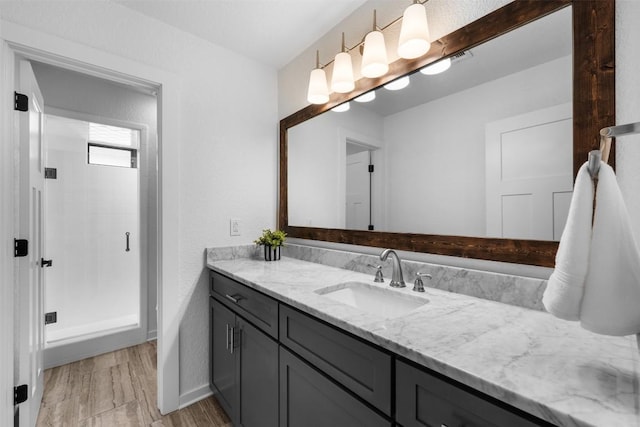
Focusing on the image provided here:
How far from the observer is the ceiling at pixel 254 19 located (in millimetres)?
1593

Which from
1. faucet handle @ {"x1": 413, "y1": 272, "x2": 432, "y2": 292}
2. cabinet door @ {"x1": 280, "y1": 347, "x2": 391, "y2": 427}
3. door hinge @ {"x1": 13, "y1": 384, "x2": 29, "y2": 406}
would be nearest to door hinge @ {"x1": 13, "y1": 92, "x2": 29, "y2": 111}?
door hinge @ {"x1": 13, "y1": 384, "x2": 29, "y2": 406}

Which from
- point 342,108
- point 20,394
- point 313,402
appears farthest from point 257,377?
point 342,108

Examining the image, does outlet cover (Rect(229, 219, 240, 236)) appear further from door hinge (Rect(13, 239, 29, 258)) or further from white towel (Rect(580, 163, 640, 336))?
white towel (Rect(580, 163, 640, 336))

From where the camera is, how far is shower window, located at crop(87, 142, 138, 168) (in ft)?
8.88

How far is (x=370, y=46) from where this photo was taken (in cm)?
140

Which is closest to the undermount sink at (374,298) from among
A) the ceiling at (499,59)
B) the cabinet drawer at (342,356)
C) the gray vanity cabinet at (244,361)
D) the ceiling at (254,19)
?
the cabinet drawer at (342,356)

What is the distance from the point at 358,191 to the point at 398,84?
59 cm

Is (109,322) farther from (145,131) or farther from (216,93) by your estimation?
(216,93)

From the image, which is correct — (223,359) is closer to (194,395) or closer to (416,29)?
(194,395)

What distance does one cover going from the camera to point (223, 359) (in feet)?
5.52

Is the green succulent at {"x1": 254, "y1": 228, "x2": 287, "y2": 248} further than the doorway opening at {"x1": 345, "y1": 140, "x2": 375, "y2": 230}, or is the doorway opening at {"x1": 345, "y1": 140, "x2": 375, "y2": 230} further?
the green succulent at {"x1": 254, "y1": 228, "x2": 287, "y2": 248}

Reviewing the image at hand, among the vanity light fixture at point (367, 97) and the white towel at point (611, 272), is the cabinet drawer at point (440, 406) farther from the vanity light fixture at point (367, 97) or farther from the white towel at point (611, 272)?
the vanity light fixture at point (367, 97)

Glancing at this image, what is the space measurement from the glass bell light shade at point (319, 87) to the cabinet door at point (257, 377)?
1325 mm

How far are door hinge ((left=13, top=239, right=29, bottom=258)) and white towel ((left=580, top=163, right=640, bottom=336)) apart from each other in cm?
207
